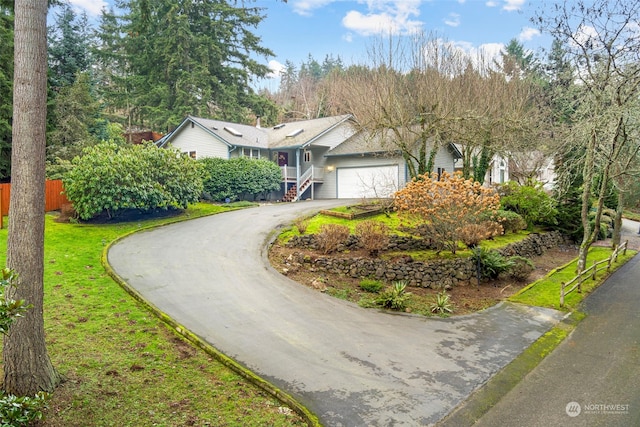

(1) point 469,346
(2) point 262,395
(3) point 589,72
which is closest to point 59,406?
(2) point 262,395

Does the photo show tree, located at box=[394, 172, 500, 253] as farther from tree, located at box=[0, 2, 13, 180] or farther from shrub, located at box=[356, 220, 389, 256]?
tree, located at box=[0, 2, 13, 180]

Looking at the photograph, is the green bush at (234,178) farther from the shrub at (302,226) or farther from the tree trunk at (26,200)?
the tree trunk at (26,200)

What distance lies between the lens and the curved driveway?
5.57m

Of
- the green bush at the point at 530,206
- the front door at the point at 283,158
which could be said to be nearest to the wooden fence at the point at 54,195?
the front door at the point at 283,158

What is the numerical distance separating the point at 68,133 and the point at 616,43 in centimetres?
2448

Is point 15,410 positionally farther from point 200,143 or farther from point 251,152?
point 200,143

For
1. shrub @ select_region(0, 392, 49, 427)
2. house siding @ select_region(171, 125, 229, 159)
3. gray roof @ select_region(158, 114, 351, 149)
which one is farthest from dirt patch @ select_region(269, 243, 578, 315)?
gray roof @ select_region(158, 114, 351, 149)

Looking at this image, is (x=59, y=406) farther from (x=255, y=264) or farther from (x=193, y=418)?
(x=255, y=264)

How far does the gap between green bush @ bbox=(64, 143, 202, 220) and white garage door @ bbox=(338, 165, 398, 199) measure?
10711 mm

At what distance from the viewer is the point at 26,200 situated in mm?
4719

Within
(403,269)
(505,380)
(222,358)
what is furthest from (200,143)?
(505,380)

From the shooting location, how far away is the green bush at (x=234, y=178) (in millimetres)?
22969

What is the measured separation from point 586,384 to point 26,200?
324 inches

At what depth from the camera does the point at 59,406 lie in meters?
4.60
